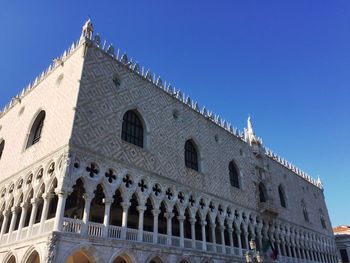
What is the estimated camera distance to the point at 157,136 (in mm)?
13883

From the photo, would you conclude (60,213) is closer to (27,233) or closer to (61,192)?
(61,192)

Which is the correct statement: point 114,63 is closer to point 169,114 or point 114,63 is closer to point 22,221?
point 169,114

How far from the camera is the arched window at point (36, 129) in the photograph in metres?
13.5

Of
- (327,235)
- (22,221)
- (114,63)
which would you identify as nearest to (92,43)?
(114,63)

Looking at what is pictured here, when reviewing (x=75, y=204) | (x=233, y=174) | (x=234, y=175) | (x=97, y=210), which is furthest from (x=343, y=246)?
(x=75, y=204)

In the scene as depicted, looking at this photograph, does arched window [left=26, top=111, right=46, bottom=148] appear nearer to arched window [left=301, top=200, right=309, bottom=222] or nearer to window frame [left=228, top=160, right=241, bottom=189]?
window frame [left=228, top=160, right=241, bottom=189]

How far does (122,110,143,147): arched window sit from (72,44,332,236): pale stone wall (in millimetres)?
310

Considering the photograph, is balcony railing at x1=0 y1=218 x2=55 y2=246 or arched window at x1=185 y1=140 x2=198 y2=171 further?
arched window at x1=185 y1=140 x2=198 y2=171

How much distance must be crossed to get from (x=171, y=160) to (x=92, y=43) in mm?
5895

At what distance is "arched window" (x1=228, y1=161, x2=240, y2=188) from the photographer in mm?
18188

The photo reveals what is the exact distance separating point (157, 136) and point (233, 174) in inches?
263

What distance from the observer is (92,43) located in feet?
41.1

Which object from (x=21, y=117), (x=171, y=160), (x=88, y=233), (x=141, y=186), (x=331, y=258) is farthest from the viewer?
(x=331, y=258)

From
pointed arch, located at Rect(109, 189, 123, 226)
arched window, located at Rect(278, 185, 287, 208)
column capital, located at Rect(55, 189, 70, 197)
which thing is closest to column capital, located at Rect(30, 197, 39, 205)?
column capital, located at Rect(55, 189, 70, 197)
